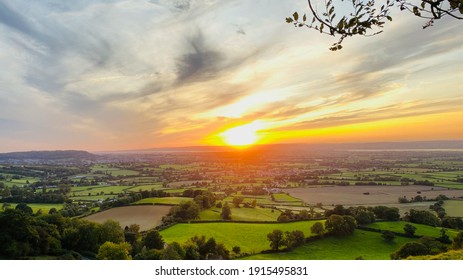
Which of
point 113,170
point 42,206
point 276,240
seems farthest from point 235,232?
point 113,170

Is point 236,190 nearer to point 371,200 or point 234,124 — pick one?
point 234,124

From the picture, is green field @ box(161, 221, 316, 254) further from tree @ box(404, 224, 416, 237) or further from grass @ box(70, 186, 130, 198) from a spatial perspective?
grass @ box(70, 186, 130, 198)

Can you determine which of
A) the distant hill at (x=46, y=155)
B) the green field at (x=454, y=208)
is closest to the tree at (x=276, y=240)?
the green field at (x=454, y=208)

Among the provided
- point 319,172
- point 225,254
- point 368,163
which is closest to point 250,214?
point 225,254

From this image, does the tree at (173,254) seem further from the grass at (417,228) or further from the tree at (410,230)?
the tree at (410,230)

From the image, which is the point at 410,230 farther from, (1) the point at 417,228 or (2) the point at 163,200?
(2) the point at 163,200

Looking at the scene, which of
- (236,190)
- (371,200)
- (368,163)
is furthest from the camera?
(368,163)
